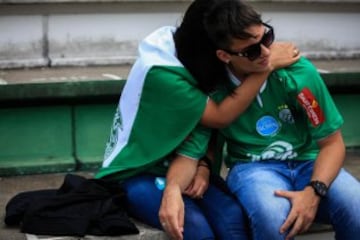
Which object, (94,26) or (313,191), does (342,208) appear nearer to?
(313,191)

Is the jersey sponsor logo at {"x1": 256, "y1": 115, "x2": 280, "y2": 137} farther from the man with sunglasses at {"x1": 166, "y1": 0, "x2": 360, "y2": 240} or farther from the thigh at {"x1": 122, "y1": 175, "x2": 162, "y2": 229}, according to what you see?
the thigh at {"x1": 122, "y1": 175, "x2": 162, "y2": 229}

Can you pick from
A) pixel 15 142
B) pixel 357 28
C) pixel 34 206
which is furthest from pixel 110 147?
pixel 357 28

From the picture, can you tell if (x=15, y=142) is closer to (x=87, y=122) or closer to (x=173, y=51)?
(x=87, y=122)

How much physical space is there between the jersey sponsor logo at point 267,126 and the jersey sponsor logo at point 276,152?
0.05 m

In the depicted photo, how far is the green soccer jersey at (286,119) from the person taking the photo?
10.4 feet

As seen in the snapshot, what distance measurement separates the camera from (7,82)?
4.27 metres

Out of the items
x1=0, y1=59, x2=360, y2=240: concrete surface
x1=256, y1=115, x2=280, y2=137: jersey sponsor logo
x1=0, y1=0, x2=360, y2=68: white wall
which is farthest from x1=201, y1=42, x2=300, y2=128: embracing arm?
x1=0, y1=0, x2=360, y2=68: white wall

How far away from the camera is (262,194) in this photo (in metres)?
3.05

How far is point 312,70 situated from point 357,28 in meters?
2.41

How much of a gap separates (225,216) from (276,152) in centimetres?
39

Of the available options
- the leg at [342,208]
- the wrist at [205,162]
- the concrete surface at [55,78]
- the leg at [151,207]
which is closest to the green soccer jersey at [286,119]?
the wrist at [205,162]

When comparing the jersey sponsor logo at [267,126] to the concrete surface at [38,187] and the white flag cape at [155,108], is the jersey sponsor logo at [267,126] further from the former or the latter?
the concrete surface at [38,187]

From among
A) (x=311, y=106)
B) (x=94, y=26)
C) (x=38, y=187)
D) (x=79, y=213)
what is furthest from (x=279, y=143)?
(x=94, y=26)

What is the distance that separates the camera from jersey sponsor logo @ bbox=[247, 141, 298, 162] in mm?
3277
